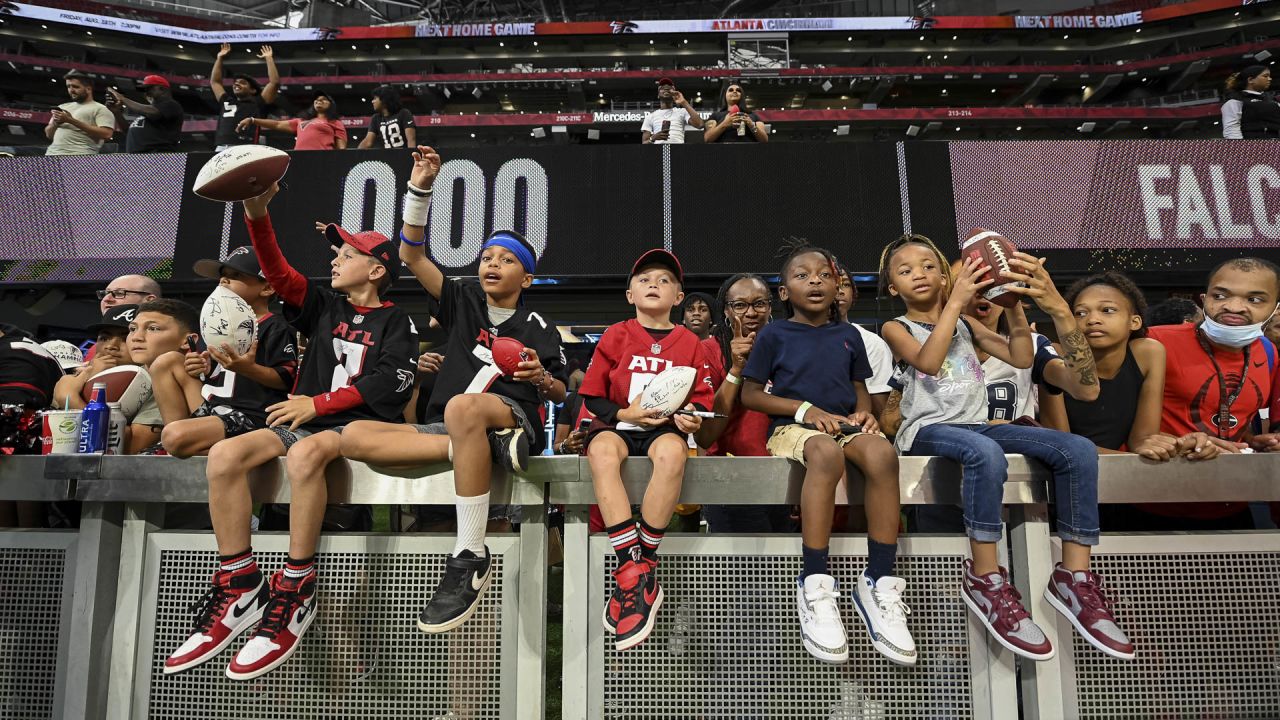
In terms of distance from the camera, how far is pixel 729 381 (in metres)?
2.62

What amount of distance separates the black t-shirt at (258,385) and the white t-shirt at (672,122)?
568cm

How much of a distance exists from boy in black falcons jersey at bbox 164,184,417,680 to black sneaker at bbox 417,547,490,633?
16.1 inches

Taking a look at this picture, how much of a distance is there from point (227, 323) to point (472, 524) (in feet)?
4.30

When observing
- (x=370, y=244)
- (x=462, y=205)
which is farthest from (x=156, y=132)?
(x=370, y=244)

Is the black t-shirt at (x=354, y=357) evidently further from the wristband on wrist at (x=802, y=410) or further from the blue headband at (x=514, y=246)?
the wristband on wrist at (x=802, y=410)

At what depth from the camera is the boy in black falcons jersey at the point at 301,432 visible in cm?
190

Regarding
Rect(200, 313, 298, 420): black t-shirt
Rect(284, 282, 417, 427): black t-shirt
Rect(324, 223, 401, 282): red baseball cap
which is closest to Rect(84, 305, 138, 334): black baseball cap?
Rect(200, 313, 298, 420): black t-shirt

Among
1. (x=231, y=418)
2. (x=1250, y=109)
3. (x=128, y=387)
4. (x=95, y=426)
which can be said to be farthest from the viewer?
(x=1250, y=109)

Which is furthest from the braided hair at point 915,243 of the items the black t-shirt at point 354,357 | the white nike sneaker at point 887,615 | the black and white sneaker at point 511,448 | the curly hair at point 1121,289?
the black t-shirt at point 354,357

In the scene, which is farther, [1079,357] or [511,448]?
[1079,357]

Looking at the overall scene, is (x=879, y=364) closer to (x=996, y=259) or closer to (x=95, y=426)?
(x=996, y=259)

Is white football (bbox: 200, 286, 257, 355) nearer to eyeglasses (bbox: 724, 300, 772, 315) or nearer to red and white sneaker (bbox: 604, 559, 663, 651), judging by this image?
red and white sneaker (bbox: 604, 559, 663, 651)

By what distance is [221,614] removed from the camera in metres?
1.92

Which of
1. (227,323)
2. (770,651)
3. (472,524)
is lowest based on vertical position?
(770,651)
